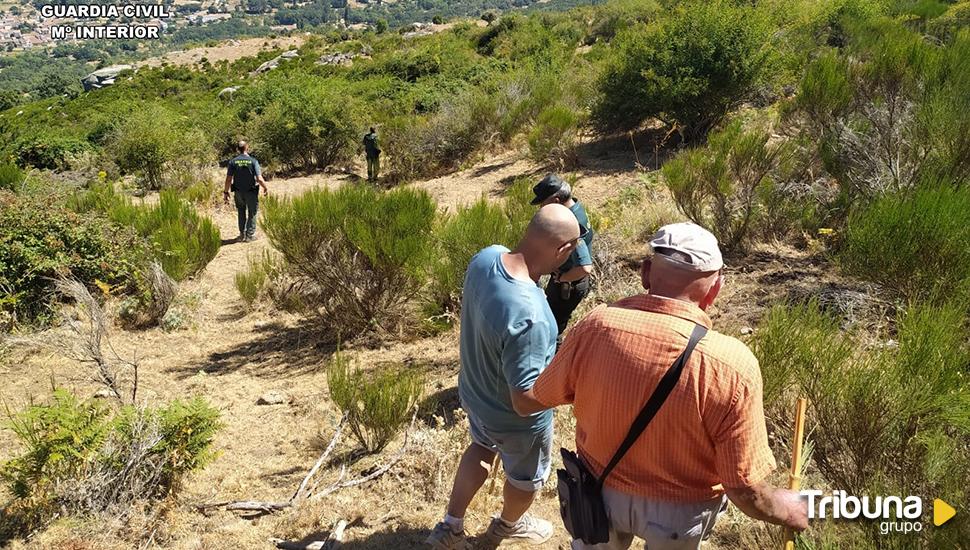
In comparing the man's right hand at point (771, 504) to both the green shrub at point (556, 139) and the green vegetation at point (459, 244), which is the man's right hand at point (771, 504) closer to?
the green vegetation at point (459, 244)

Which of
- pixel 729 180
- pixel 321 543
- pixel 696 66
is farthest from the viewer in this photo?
pixel 696 66

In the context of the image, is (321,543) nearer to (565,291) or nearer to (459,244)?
(565,291)

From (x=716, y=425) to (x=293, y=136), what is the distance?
15.3m

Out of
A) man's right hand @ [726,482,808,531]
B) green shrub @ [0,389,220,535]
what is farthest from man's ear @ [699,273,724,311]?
green shrub @ [0,389,220,535]

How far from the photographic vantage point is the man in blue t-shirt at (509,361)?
6.90 ft

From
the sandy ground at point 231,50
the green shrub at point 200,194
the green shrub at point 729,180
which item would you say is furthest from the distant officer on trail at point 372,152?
the sandy ground at point 231,50

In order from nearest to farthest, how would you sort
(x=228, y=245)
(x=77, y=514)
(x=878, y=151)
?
1. (x=77, y=514)
2. (x=878, y=151)
3. (x=228, y=245)

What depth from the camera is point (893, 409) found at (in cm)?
244

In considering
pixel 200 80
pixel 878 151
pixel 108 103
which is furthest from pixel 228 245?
pixel 200 80

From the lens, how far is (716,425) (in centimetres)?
158

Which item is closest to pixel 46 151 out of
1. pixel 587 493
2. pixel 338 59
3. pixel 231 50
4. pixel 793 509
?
pixel 587 493

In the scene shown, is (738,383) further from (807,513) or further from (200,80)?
(200,80)

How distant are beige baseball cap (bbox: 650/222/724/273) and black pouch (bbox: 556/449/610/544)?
674 millimetres

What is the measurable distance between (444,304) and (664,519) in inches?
150
